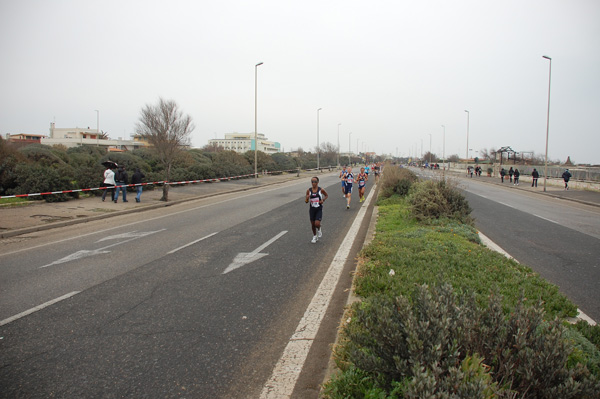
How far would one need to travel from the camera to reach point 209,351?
391 centimetres

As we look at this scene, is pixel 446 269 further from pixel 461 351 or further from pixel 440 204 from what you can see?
pixel 440 204

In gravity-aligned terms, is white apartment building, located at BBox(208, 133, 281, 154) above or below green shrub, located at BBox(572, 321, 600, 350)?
above

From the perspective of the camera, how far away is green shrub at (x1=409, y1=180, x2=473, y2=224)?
34.7 ft

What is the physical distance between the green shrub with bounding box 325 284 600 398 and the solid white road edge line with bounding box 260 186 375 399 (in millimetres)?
507

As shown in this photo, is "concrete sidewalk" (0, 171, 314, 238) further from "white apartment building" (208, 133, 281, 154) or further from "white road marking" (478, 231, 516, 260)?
"white apartment building" (208, 133, 281, 154)

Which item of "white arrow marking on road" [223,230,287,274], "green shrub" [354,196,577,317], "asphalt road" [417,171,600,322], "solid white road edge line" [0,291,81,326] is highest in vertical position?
"green shrub" [354,196,577,317]

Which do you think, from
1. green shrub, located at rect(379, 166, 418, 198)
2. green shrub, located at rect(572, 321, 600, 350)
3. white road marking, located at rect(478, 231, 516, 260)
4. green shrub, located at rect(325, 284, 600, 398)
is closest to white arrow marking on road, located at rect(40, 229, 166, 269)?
green shrub, located at rect(325, 284, 600, 398)

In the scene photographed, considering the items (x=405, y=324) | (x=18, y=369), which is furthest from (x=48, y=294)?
(x=405, y=324)

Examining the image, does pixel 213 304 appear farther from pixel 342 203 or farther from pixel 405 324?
pixel 342 203

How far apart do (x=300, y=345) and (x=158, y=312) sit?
2.05 m

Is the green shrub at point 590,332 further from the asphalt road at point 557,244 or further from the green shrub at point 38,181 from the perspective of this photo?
the green shrub at point 38,181

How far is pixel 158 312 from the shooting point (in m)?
4.94

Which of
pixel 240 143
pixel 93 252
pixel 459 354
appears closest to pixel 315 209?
pixel 93 252

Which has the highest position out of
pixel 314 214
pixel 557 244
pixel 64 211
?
pixel 314 214
